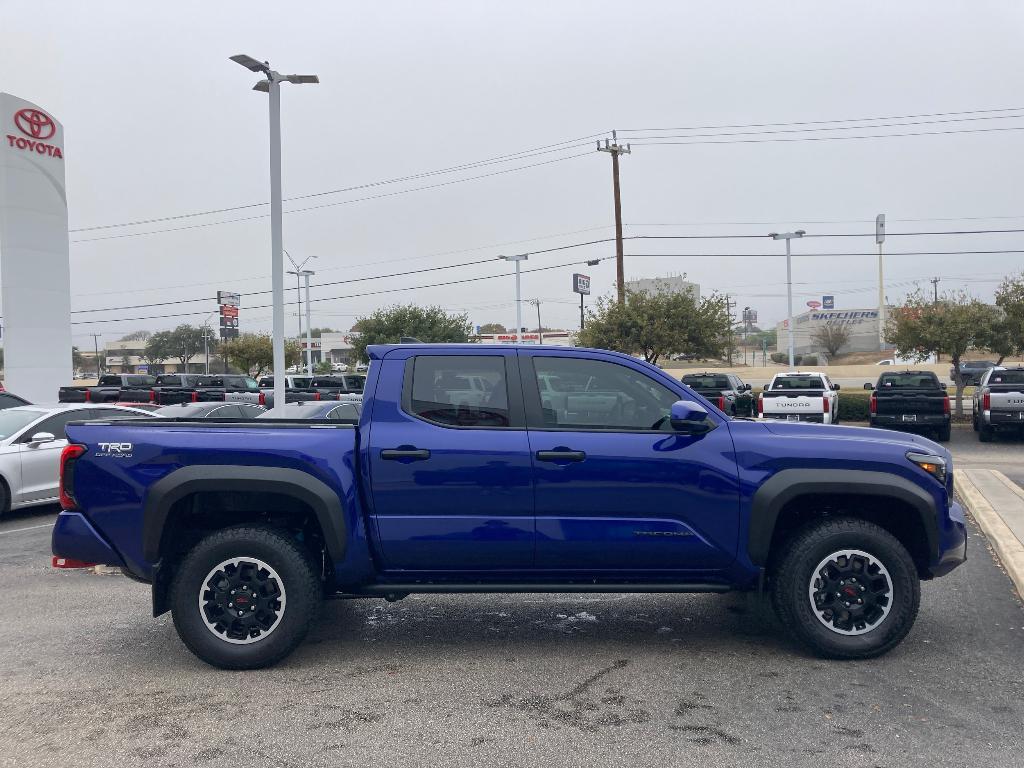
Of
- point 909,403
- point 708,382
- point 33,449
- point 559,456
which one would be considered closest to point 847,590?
point 559,456

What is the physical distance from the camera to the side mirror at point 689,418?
17.1ft

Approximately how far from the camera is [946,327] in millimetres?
25562

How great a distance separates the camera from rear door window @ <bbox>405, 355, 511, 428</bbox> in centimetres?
546

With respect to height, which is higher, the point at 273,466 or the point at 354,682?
the point at 273,466

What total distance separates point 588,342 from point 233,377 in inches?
626

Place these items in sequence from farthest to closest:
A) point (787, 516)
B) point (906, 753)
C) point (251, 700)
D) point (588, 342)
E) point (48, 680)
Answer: point (588, 342)
point (787, 516)
point (48, 680)
point (251, 700)
point (906, 753)

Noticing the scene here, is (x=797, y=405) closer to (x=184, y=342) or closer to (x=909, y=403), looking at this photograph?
(x=909, y=403)

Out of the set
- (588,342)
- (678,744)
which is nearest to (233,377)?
(588,342)

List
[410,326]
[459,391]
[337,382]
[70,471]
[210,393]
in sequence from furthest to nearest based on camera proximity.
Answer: [410,326]
[337,382]
[210,393]
[459,391]
[70,471]

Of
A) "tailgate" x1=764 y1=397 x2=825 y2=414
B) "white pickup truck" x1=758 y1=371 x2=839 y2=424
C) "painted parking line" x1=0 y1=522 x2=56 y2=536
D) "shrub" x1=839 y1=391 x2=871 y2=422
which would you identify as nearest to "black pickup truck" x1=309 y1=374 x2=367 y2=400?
"white pickup truck" x1=758 y1=371 x2=839 y2=424

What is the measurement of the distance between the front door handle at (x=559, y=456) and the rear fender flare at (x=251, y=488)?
122 centimetres

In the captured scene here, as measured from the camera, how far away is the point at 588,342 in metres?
35.4

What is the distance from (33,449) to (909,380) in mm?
19250

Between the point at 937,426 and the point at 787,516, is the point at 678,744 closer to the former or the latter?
the point at 787,516
